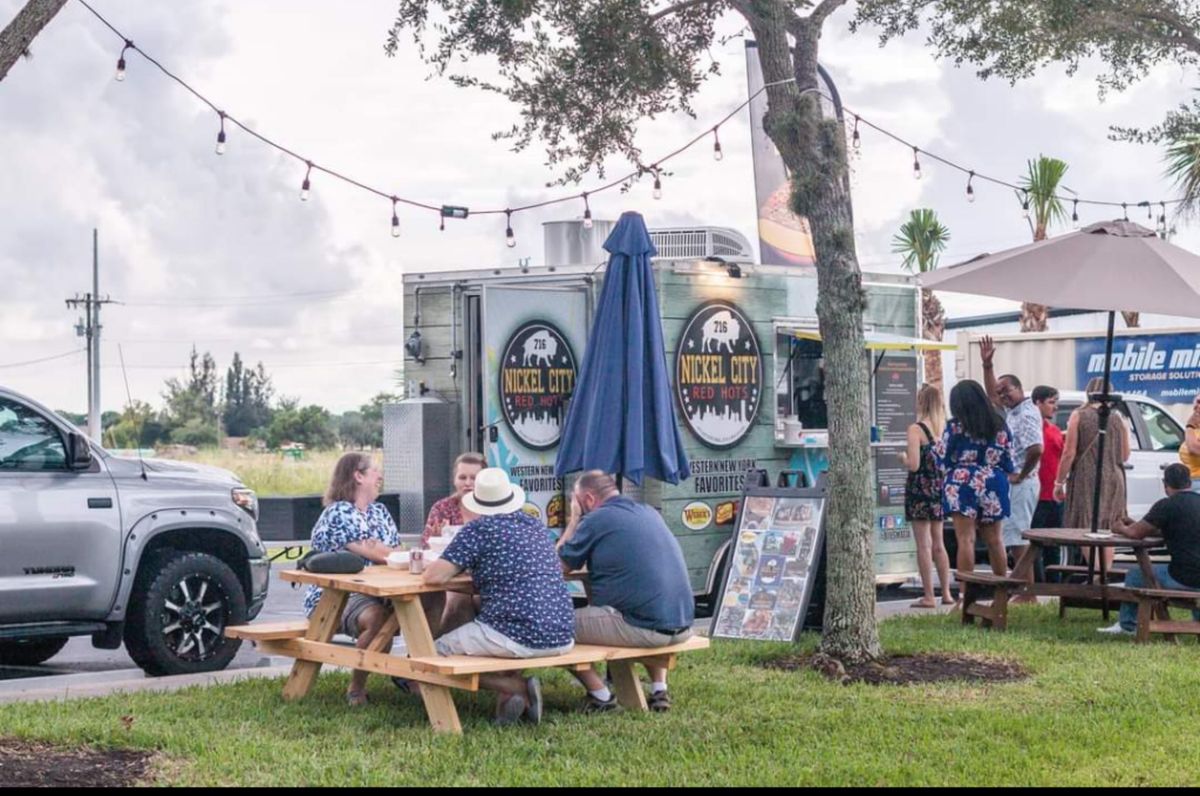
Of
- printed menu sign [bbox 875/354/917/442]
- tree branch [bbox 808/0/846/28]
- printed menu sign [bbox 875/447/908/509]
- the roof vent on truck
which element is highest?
tree branch [bbox 808/0/846/28]

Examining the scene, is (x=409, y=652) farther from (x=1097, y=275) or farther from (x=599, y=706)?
(x=1097, y=275)

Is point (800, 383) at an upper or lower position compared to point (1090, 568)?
upper

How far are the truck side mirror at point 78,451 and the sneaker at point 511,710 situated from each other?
3.33 m

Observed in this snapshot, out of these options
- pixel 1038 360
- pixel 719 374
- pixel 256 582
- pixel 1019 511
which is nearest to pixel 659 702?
pixel 256 582

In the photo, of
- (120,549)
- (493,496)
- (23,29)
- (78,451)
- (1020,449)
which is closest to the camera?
(23,29)

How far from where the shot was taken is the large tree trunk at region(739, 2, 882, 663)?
9.79 m

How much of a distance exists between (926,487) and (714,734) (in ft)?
18.2

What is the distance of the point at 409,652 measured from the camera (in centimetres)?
820

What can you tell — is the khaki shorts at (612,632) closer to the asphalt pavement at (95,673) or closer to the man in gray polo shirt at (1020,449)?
the asphalt pavement at (95,673)

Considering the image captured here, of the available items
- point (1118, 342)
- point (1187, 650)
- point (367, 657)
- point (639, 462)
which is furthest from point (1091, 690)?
point (1118, 342)

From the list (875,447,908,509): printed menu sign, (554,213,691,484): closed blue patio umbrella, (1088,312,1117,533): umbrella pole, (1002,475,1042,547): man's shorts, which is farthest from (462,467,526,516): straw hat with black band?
(1002,475,1042,547): man's shorts

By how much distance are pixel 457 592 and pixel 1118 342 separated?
13916 millimetres

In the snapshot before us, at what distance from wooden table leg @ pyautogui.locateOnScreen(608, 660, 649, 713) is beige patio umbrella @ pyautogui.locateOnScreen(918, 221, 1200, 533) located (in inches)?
169

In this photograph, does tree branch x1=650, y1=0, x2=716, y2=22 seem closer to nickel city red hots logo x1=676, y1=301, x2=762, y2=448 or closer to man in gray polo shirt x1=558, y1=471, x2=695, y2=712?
nickel city red hots logo x1=676, y1=301, x2=762, y2=448
